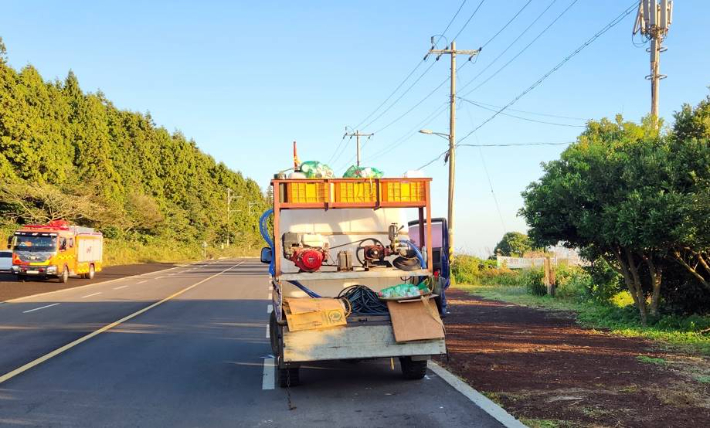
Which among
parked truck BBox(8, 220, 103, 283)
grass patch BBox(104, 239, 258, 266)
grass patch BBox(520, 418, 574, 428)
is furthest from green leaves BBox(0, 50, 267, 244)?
grass patch BBox(520, 418, 574, 428)

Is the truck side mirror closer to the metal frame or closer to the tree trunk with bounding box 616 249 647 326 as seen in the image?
the metal frame

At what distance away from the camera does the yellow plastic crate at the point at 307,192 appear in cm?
816

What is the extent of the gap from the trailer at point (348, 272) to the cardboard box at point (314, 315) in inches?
0.5

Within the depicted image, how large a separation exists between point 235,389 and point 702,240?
26.7 feet

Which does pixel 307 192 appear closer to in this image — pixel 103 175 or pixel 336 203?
pixel 336 203

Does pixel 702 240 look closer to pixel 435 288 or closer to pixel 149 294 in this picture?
pixel 435 288

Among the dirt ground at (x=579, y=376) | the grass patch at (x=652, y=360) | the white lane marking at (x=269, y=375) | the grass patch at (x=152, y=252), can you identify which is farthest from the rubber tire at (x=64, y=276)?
the grass patch at (x=652, y=360)

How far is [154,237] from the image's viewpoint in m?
73.4

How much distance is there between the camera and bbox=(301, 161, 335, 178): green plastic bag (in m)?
8.38

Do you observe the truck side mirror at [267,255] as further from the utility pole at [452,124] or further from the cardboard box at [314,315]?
the utility pole at [452,124]

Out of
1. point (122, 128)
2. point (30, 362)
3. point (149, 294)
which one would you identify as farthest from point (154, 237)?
point (30, 362)

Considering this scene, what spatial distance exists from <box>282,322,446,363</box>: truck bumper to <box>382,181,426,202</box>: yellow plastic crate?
1756mm

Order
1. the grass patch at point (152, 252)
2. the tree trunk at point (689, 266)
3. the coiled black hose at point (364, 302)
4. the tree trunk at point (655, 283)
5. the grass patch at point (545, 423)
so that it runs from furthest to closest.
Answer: the grass patch at point (152, 252)
the tree trunk at point (655, 283)
the tree trunk at point (689, 266)
the coiled black hose at point (364, 302)
the grass patch at point (545, 423)

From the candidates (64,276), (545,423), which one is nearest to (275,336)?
(545,423)
